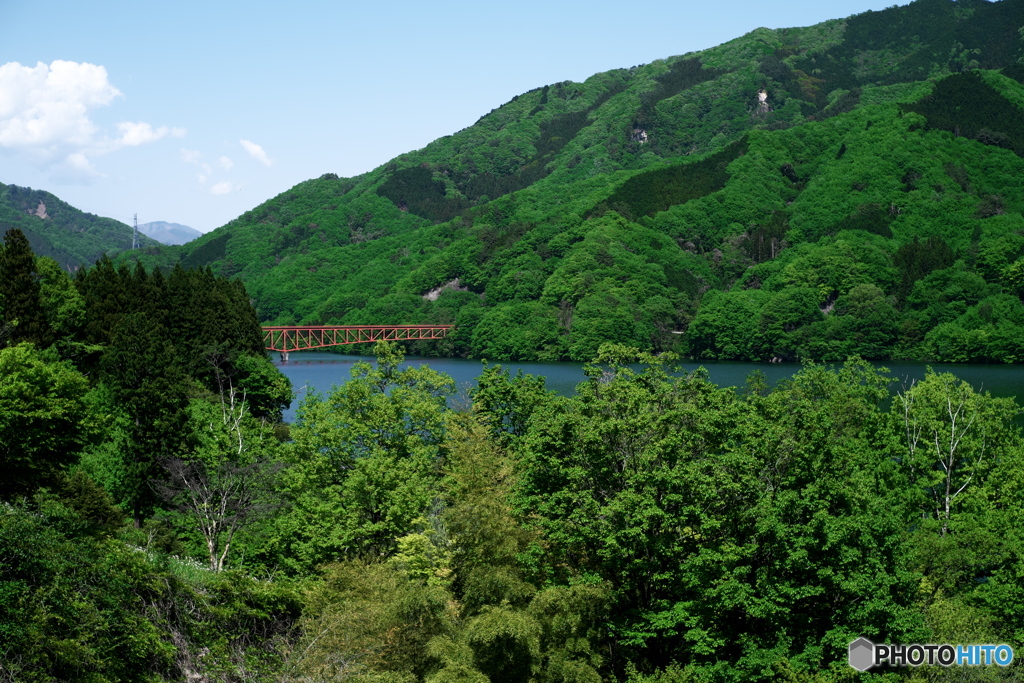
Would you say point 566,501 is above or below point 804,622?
above

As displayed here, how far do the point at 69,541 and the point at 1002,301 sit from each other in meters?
155

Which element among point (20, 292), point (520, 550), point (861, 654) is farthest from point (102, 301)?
point (861, 654)

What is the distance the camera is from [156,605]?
26.0m

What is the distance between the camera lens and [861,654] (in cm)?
2717

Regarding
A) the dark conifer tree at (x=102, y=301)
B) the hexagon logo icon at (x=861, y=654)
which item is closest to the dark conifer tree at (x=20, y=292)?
the dark conifer tree at (x=102, y=301)

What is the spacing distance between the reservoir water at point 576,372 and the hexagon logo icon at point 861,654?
66230 mm

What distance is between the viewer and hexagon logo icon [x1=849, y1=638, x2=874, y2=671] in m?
27.0

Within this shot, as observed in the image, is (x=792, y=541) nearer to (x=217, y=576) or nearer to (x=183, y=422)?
(x=217, y=576)

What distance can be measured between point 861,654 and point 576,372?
365 feet

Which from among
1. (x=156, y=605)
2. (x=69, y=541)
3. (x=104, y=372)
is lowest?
(x=156, y=605)

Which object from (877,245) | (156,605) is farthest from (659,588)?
(877,245)

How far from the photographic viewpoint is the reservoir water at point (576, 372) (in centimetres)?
10425

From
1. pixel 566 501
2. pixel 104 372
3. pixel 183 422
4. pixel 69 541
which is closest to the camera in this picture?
pixel 69 541

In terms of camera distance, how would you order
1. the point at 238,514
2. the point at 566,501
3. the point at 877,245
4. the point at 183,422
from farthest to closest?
the point at 877,245
the point at 183,422
the point at 238,514
the point at 566,501
